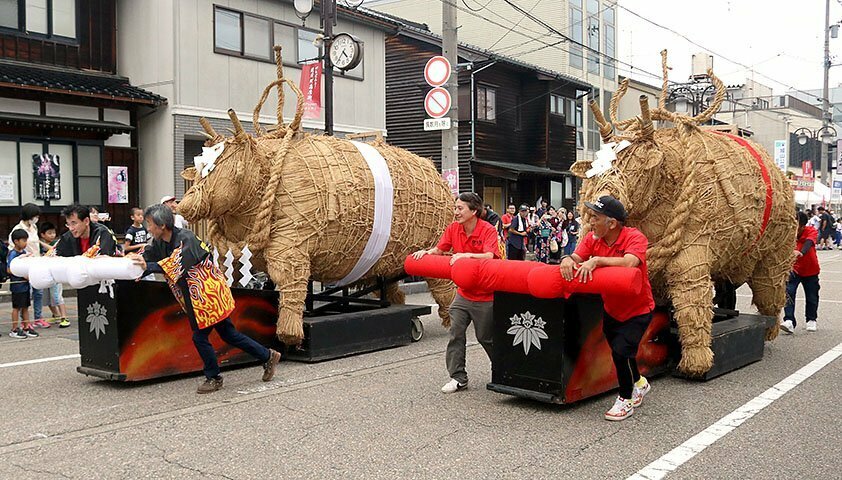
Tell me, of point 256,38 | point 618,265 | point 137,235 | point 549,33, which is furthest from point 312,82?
point 549,33

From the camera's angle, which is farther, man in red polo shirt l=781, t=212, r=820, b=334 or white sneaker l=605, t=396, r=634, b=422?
man in red polo shirt l=781, t=212, r=820, b=334

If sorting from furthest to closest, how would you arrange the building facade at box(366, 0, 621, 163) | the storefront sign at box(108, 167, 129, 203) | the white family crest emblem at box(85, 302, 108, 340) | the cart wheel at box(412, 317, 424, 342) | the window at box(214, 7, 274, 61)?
1. the building facade at box(366, 0, 621, 163)
2. the window at box(214, 7, 274, 61)
3. the storefront sign at box(108, 167, 129, 203)
4. the cart wheel at box(412, 317, 424, 342)
5. the white family crest emblem at box(85, 302, 108, 340)

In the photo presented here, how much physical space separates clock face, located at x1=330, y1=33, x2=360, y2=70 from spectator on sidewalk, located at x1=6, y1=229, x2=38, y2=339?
612cm

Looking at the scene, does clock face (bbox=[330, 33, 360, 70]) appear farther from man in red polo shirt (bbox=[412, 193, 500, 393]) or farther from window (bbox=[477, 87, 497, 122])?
window (bbox=[477, 87, 497, 122])

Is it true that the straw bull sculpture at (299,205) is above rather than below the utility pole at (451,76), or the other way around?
below

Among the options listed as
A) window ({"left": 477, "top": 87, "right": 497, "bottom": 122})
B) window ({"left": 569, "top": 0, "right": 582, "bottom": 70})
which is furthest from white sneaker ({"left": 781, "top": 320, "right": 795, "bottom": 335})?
window ({"left": 569, "top": 0, "right": 582, "bottom": 70})

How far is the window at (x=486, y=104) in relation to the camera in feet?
90.3

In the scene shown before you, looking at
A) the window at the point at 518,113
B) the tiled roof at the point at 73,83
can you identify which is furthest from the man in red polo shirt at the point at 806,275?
the window at the point at 518,113

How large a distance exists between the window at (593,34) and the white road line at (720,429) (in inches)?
1161

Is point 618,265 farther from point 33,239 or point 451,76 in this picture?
point 451,76

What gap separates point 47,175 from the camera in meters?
15.7

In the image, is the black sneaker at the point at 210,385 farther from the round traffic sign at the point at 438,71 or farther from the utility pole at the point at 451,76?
the round traffic sign at the point at 438,71

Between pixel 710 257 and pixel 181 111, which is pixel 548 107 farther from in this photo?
pixel 710 257

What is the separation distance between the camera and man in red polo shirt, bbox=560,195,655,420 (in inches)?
225
